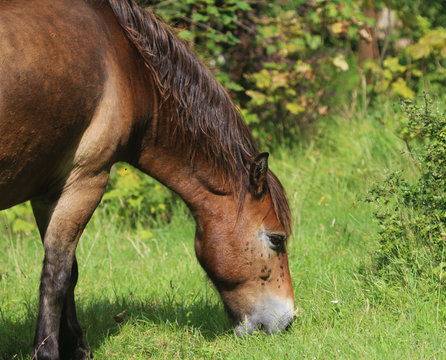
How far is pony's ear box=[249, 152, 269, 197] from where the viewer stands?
3.22m

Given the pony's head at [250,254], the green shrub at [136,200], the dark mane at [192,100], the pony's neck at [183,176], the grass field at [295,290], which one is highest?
the dark mane at [192,100]

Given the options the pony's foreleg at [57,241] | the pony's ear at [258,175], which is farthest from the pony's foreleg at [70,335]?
the pony's ear at [258,175]

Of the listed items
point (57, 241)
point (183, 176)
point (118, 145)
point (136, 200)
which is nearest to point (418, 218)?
point (183, 176)

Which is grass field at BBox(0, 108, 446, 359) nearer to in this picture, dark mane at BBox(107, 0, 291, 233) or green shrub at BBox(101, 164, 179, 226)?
green shrub at BBox(101, 164, 179, 226)

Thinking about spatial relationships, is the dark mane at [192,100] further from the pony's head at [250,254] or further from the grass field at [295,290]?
the grass field at [295,290]

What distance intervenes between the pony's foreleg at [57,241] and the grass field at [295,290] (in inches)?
15.4

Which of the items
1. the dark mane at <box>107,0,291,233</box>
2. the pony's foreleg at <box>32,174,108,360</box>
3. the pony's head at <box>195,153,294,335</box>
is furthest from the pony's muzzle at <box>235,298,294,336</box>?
the pony's foreleg at <box>32,174,108,360</box>

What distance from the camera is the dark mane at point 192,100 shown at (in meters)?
3.22

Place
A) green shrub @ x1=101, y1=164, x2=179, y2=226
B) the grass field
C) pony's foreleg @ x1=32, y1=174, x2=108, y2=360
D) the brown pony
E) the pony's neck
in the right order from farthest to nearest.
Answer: green shrub @ x1=101, y1=164, x2=179, y2=226 → the pony's neck → the grass field → pony's foreleg @ x1=32, y1=174, x2=108, y2=360 → the brown pony

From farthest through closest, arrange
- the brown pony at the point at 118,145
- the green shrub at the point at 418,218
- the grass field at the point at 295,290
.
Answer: the green shrub at the point at 418,218 < the grass field at the point at 295,290 < the brown pony at the point at 118,145

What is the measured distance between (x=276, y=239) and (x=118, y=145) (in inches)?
43.0

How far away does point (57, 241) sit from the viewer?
2.97 meters

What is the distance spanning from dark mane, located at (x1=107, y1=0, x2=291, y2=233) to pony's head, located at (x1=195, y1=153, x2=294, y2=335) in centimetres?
7

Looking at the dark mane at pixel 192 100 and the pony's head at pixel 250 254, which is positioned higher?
the dark mane at pixel 192 100
